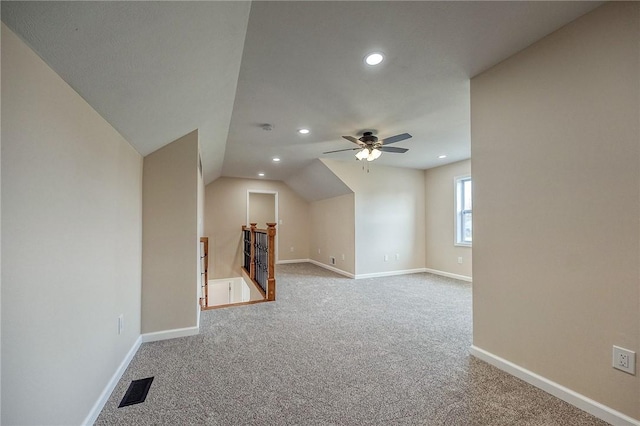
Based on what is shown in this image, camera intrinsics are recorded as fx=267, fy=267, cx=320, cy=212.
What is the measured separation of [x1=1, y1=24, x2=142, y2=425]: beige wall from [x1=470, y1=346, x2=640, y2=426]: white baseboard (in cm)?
271

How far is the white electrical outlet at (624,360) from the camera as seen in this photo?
1.41m

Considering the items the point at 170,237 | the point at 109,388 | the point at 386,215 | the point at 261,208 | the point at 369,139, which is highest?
the point at 369,139

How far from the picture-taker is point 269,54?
74.3 inches

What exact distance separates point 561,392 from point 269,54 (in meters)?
2.95

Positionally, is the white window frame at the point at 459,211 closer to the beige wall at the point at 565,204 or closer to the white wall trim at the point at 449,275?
the white wall trim at the point at 449,275

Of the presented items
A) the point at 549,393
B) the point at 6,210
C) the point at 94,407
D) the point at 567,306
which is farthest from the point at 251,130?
the point at 549,393

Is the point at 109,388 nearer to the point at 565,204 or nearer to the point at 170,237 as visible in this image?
the point at 170,237

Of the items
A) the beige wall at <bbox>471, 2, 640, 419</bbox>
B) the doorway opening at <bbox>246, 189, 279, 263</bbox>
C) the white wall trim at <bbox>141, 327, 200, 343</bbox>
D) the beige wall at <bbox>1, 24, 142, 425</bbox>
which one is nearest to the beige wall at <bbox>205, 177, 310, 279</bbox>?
the doorway opening at <bbox>246, 189, 279, 263</bbox>

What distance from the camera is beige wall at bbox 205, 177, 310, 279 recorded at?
6.57 meters

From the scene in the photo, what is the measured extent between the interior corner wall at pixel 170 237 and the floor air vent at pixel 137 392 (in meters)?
0.74

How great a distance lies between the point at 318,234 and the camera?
6.99 metres

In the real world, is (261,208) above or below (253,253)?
above

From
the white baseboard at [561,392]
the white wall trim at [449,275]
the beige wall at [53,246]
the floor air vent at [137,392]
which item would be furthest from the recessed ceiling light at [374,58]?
the white wall trim at [449,275]

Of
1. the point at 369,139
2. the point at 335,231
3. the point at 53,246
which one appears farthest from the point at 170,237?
the point at 335,231
